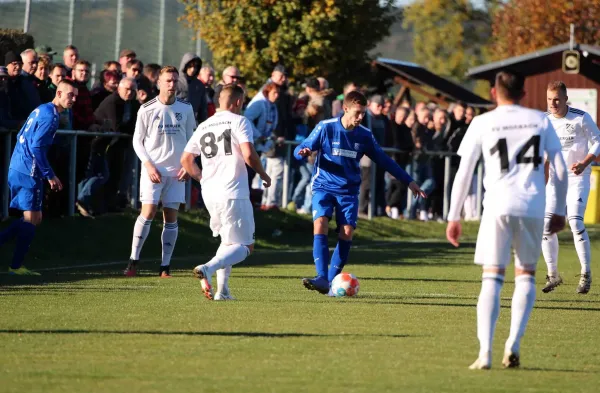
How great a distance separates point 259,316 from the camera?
37.7 ft

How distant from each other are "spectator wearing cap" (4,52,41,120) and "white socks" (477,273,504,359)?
31.6 feet

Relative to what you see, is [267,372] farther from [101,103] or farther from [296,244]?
[296,244]

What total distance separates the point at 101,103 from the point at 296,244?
4.52 meters

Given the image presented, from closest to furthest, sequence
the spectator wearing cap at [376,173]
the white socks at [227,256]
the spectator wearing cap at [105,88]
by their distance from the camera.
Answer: the white socks at [227,256], the spectator wearing cap at [105,88], the spectator wearing cap at [376,173]

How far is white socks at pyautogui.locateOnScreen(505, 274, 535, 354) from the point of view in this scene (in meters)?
8.93

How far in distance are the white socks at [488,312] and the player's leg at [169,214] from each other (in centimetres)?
697

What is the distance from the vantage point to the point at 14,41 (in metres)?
20.8

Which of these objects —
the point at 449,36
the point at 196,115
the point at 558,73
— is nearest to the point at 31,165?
the point at 196,115

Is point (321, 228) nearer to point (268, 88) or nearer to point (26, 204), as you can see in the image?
point (26, 204)

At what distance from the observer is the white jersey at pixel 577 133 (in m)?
14.8

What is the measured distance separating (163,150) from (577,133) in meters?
4.50

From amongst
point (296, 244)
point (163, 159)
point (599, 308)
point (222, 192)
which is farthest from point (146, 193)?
point (296, 244)

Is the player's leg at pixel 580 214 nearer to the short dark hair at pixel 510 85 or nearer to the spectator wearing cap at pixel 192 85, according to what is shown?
the short dark hair at pixel 510 85

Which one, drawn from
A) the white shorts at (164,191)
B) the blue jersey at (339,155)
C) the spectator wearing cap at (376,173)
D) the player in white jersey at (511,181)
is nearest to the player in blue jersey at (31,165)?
the white shorts at (164,191)
